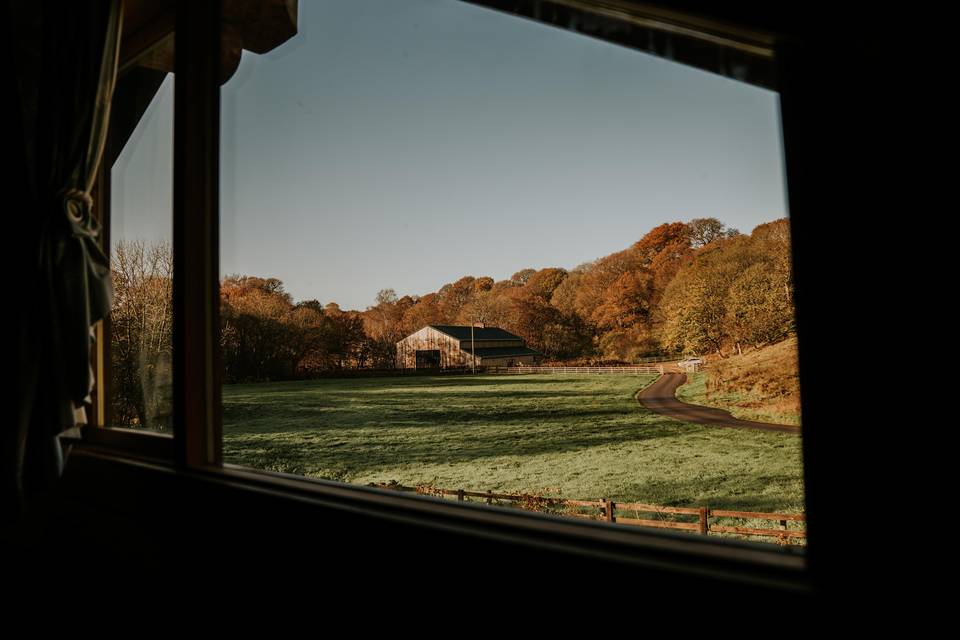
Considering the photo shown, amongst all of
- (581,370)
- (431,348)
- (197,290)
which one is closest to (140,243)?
→ (197,290)

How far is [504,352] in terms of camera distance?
3137 millimetres

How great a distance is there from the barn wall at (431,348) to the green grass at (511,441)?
0.74 feet

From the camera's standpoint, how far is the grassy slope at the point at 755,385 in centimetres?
227

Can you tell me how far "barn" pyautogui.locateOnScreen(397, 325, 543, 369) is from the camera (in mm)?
3047

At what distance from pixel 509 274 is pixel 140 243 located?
6.81ft

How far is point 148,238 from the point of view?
6.03 ft

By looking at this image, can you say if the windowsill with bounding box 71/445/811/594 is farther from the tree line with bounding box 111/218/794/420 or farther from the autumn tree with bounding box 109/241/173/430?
the tree line with bounding box 111/218/794/420

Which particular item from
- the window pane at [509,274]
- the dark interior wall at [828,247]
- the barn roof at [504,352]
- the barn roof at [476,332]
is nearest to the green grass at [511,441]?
the window pane at [509,274]

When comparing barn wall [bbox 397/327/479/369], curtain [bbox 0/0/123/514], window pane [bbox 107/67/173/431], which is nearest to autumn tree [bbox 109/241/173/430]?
window pane [bbox 107/67/173/431]

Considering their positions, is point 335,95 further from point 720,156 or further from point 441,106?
point 720,156

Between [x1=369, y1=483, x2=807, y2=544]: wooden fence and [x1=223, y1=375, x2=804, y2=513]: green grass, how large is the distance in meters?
0.12

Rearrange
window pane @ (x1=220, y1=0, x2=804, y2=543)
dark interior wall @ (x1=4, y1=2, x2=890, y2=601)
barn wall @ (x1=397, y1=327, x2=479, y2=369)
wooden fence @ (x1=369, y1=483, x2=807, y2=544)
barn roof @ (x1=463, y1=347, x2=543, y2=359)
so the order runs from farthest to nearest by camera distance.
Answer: barn wall @ (x1=397, y1=327, x2=479, y2=369) → barn roof @ (x1=463, y1=347, x2=543, y2=359) → wooden fence @ (x1=369, y1=483, x2=807, y2=544) → window pane @ (x1=220, y1=0, x2=804, y2=543) → dark interior wall @ (x1=4, y1=2, x2=890, y2=601)

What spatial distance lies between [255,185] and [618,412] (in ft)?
12.2

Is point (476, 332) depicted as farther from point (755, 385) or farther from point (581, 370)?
point (755, 385)
